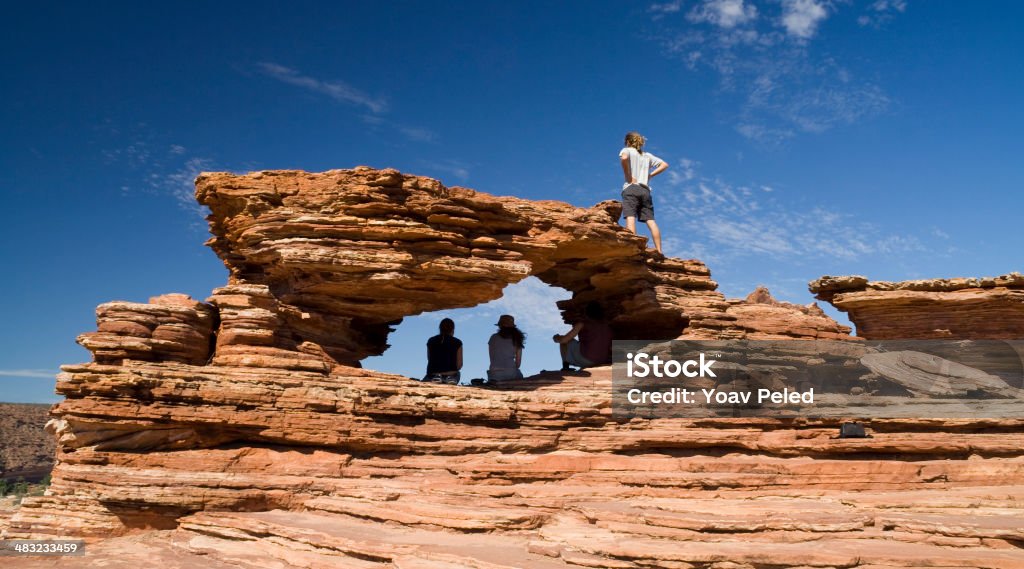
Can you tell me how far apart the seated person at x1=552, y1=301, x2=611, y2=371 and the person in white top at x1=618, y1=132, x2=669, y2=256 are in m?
2.51

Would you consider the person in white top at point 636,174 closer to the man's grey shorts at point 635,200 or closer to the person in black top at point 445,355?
the man's grey shorts at point 635,200

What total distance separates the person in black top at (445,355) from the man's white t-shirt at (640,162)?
5.86m

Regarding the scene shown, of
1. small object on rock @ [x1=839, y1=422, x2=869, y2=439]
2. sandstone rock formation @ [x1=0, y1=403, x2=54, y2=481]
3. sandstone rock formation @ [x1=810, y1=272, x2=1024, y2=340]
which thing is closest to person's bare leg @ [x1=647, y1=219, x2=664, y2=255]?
sandstone rock formation @ [x1=810, y1=272, x2=1024, y2=340]

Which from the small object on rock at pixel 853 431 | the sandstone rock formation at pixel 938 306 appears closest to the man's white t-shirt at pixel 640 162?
the sandstone rock formation at pixel 938 306

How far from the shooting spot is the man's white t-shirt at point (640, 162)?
16.6 m

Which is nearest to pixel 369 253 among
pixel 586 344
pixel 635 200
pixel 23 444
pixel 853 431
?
pixel 586 344

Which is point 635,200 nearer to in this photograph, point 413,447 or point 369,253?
point 369,253

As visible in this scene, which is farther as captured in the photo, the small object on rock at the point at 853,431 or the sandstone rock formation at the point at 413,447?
the small object on rock at the point at 853,431

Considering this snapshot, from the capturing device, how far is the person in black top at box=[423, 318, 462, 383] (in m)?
15.2

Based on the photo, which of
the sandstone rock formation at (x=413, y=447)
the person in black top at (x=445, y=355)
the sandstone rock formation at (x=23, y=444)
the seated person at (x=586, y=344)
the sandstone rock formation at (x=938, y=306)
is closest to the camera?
the sandstone rock formation at (x=413, y=447)

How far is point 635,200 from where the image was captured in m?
16.8

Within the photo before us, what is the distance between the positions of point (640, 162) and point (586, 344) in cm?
480

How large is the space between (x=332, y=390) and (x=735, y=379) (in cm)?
885

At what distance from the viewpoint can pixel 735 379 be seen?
15.0m
